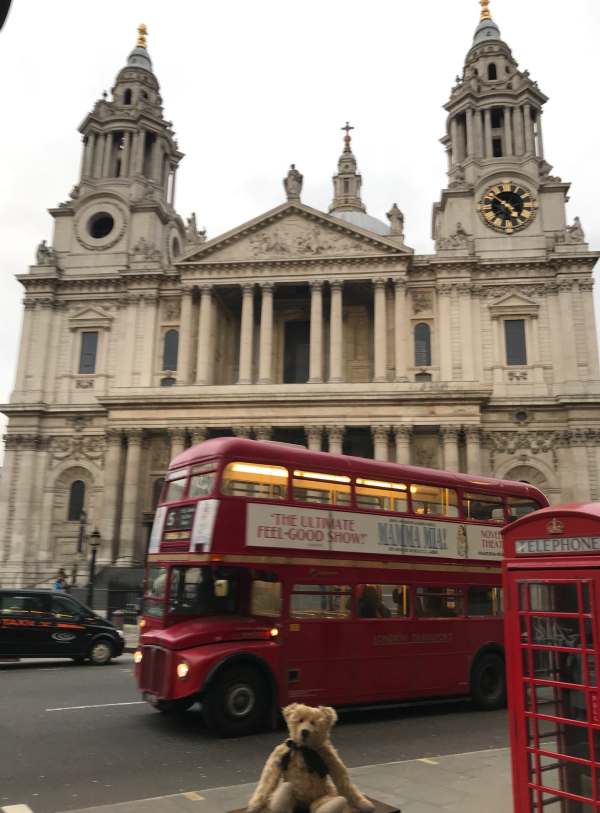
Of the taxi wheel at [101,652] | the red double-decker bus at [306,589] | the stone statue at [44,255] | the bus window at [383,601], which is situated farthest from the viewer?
the stone statue at [44,255]

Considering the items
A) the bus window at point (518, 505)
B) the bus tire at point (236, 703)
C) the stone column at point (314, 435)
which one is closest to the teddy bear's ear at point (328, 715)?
the bus tire at point (236, 703)

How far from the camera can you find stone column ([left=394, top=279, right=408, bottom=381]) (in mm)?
36594

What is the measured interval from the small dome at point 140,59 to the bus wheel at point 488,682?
49494 mm

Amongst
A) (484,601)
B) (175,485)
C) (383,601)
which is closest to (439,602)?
(484,601)

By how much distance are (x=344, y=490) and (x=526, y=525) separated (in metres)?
6.78

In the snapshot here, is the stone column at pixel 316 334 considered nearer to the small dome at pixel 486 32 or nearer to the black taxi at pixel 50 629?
the black taxi at pixel 50 629

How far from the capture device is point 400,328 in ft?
122

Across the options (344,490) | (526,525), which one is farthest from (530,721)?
(344,490)

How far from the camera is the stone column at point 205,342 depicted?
37.4 meters

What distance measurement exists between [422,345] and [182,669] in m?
Result: 30.5

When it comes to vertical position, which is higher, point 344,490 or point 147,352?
point 147,352

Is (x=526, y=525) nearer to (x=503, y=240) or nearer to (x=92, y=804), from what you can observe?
(x=92, y=804)

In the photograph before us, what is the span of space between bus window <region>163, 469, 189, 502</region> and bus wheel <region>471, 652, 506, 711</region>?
6251 millimetres

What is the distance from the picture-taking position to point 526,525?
511 centimetres
